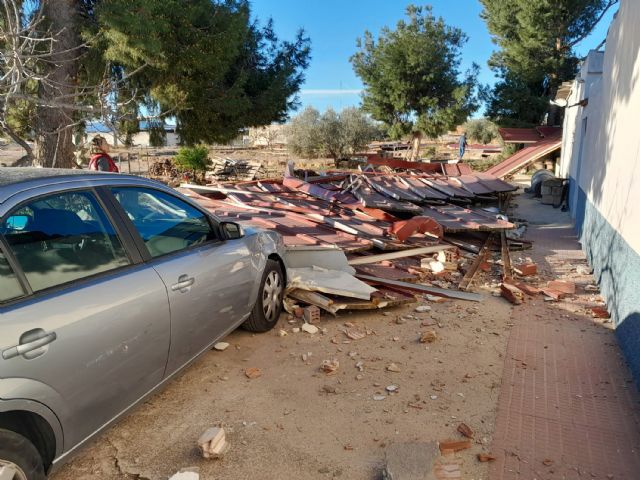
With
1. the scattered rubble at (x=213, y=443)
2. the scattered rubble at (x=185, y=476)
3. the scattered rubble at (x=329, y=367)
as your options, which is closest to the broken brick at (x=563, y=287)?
the scattered rubble at (x=329, y=367)

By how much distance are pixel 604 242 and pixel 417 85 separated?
88.2 ft

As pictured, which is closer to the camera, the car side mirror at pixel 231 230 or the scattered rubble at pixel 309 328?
the car side mirror at pixel 231 230

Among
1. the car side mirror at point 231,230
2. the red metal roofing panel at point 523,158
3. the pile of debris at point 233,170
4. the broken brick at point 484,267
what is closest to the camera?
the car side mirror at point 231,230

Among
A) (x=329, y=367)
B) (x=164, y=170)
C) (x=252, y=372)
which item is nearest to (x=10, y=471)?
(x=252, y=372)

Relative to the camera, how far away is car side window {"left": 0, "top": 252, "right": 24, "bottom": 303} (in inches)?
84.0

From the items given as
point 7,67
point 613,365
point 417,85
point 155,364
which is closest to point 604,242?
point 613,365

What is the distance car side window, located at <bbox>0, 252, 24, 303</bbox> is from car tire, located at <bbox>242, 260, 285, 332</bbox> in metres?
2.51

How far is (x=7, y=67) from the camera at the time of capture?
6.00 meters

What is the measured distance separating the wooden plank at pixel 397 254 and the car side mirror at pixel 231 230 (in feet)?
9.75

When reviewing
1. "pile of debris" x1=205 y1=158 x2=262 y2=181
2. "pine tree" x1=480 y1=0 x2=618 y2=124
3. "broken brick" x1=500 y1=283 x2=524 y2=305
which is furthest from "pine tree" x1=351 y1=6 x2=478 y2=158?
"broken brick" x1=500 y1=283 x2=524 y2=305

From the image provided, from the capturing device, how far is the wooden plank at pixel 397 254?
7086 millimetres

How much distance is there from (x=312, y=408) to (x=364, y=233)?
4598 millimetres

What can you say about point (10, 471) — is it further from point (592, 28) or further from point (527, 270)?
point (592, 28)

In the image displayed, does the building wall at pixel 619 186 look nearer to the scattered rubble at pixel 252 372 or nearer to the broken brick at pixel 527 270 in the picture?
the broken brick at pixel 527 270
